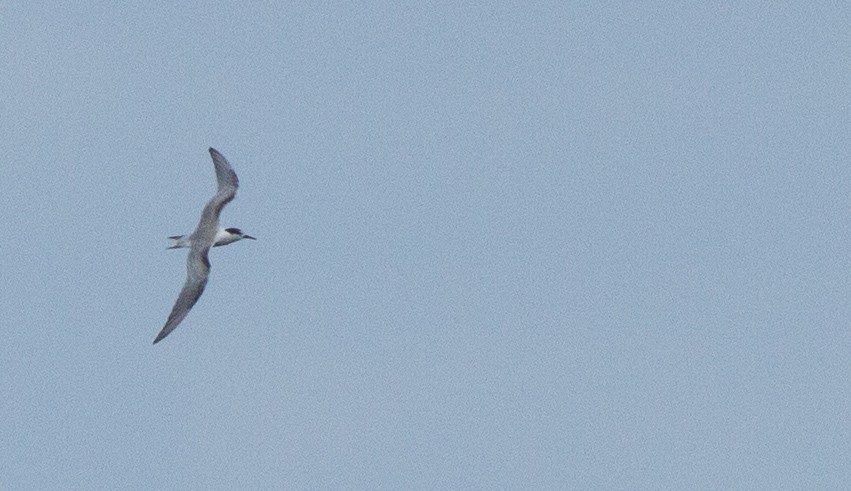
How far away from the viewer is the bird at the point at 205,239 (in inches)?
3174

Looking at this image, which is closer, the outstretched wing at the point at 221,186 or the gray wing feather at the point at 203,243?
the gray wing feather at the point at 203,243

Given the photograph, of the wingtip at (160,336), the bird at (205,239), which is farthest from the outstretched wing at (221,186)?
the wingtip at (160,336)

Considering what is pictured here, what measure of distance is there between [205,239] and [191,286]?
264 centimetres

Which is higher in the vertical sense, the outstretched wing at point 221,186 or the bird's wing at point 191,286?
the outstretched wing at point 221,186

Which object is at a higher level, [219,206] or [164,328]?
[219,206]

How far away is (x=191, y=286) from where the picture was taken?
3194 inches

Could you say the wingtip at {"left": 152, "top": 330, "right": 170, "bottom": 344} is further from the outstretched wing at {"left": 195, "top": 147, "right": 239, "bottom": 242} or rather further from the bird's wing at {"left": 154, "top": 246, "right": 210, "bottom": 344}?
the outstretched wing at {"left": 195, "top": 147, "right": 239, "bottom": 242}

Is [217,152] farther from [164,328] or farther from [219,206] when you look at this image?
[164,328]

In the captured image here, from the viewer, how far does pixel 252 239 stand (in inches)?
3401

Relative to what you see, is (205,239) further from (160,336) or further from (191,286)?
(160,336)

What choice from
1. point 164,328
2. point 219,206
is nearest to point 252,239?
point 219,206

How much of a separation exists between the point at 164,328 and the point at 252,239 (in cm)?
843

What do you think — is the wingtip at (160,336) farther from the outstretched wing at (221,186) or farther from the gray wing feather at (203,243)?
the outstretched wing at (221,186)

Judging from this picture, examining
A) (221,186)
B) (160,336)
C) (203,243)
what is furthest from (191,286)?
(221,186)
